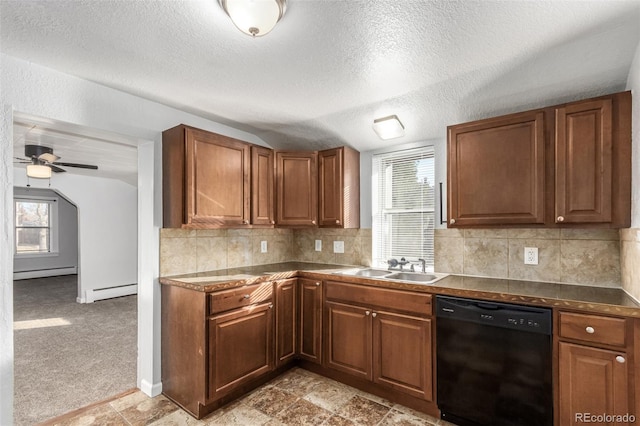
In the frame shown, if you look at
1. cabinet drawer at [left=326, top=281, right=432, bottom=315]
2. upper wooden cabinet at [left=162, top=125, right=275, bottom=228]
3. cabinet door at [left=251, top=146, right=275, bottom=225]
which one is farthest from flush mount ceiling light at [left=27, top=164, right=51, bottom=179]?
cabinet drawer at [left=326, top=281, right=432, bottom=315]

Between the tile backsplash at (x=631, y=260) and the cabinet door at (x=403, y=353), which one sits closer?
the tile backsplash at (x=631, y=260)

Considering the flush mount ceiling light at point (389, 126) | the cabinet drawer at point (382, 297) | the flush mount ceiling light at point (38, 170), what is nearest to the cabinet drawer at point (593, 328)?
the cabinet drawer at point (382, 297)

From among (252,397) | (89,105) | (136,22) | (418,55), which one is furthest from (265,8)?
(252,397)

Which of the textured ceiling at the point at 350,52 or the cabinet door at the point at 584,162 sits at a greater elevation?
the textured ceiling at the point at 350,52

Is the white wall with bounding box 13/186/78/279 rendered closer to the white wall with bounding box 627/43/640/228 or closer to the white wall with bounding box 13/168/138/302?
the white wall with bounding box 13/168/138/302

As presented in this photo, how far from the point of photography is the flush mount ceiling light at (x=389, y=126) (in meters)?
2.56

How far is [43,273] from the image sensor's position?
27.2ft

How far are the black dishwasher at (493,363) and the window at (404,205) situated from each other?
89 cm

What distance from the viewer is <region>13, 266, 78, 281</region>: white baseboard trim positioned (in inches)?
313

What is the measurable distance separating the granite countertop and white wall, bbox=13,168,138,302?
4377mm

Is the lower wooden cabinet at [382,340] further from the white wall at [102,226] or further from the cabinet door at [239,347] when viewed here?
the white wall at [102,226]

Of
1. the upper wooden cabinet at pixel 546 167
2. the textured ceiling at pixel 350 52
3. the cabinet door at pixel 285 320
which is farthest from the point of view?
the cabinet door at pixel 285 320

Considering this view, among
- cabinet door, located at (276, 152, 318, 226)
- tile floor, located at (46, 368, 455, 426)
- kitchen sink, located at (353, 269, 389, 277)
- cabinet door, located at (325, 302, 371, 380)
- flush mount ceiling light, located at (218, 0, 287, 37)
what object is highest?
flush mount ceiling light, located at (218, 0, 287, 37)

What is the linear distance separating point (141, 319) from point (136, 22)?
2.22 metres
